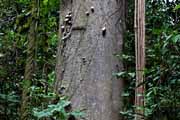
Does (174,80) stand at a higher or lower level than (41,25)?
lower

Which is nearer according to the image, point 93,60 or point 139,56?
point 139,56

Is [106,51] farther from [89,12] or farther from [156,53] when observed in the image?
[156,53]

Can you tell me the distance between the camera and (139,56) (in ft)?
7.95

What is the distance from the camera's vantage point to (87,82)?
8.52ft

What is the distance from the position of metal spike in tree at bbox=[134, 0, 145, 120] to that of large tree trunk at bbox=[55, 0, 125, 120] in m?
0.28

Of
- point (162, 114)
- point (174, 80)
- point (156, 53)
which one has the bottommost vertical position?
point (162, 114)

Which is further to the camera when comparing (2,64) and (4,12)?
(4,12)

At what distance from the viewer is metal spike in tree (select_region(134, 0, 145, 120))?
2.29 metres

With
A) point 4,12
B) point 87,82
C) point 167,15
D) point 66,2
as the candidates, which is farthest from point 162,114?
point 4,12

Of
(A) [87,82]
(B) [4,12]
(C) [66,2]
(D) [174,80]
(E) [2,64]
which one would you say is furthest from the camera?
(B) [4,12]

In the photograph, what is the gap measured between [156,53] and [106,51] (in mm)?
544

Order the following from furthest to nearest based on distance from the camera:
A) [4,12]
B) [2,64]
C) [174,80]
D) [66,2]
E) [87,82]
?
[4,12]
[2,64]
[66,2]
[87,82]
[174,80]

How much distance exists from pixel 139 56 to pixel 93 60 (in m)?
0.34

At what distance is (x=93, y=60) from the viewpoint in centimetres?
263
